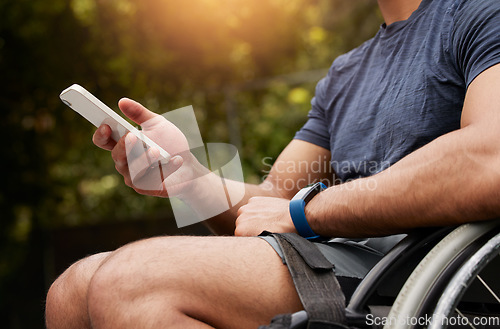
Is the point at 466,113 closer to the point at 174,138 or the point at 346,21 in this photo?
the point at 174,138

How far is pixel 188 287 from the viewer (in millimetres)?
858

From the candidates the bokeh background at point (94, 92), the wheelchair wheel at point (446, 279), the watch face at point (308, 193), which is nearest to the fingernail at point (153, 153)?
the watch face at point (308, 193)

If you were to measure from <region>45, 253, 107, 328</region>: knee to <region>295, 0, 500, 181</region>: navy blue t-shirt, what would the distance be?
77 cm

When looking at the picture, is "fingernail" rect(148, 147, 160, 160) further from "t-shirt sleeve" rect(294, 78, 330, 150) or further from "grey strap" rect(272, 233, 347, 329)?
"t-shirt sleeve" rect(294, 78, 330, 150)

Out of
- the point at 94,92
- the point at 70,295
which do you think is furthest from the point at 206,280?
the point at 94,92

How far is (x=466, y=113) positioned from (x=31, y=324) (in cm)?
386

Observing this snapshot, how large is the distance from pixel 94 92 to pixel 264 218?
369 centimetres

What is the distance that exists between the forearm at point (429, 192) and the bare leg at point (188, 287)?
0.22 m

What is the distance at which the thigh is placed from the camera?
848mm

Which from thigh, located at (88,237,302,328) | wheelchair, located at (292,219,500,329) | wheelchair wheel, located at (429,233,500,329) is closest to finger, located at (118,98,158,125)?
thigh, located at (88,237,302,328)

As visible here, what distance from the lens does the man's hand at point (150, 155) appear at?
4.20 ft

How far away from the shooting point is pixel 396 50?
1.40 meters

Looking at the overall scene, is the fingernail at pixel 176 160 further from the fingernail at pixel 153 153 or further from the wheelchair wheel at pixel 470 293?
the wheelchair wheel at pixel 470 293

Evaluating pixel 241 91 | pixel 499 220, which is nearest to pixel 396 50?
pixel 499 220
